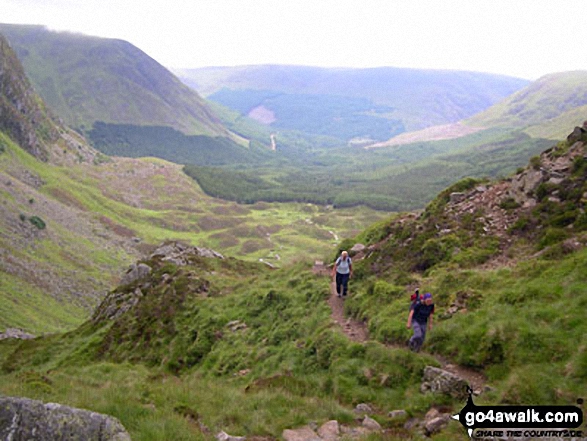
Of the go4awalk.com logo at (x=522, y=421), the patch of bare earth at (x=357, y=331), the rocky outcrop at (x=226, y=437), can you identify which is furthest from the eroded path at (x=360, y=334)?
the rocky outcrop at (x=226, y=437)

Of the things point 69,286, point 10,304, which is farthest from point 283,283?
point 69,286

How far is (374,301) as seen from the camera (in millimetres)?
23234

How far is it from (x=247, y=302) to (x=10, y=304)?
53.9m

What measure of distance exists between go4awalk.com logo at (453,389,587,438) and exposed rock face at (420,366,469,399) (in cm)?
167

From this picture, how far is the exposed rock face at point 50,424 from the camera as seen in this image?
10.2m

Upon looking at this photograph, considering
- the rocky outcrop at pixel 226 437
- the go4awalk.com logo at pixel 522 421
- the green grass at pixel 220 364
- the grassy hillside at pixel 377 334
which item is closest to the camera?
the go4awalk.com logo at pixel 522 421

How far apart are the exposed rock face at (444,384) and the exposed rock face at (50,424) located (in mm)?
9376

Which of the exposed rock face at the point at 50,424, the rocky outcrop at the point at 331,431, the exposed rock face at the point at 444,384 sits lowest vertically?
the rocky outcrop at the point at 331,431

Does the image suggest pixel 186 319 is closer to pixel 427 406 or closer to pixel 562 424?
pixel 427 406

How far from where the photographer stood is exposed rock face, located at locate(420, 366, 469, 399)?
47.2 feet

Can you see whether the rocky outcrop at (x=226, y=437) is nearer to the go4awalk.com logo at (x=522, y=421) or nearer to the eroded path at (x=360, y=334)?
the go4awalk.com logo at (x=522, y=421)

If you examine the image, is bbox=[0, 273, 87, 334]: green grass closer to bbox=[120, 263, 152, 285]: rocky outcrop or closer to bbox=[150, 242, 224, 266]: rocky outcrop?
bbox=[120, 263, 152, 285]: rocky outcrop

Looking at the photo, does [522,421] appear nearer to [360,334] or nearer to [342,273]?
[360,334]

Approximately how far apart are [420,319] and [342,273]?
806 centimetres
